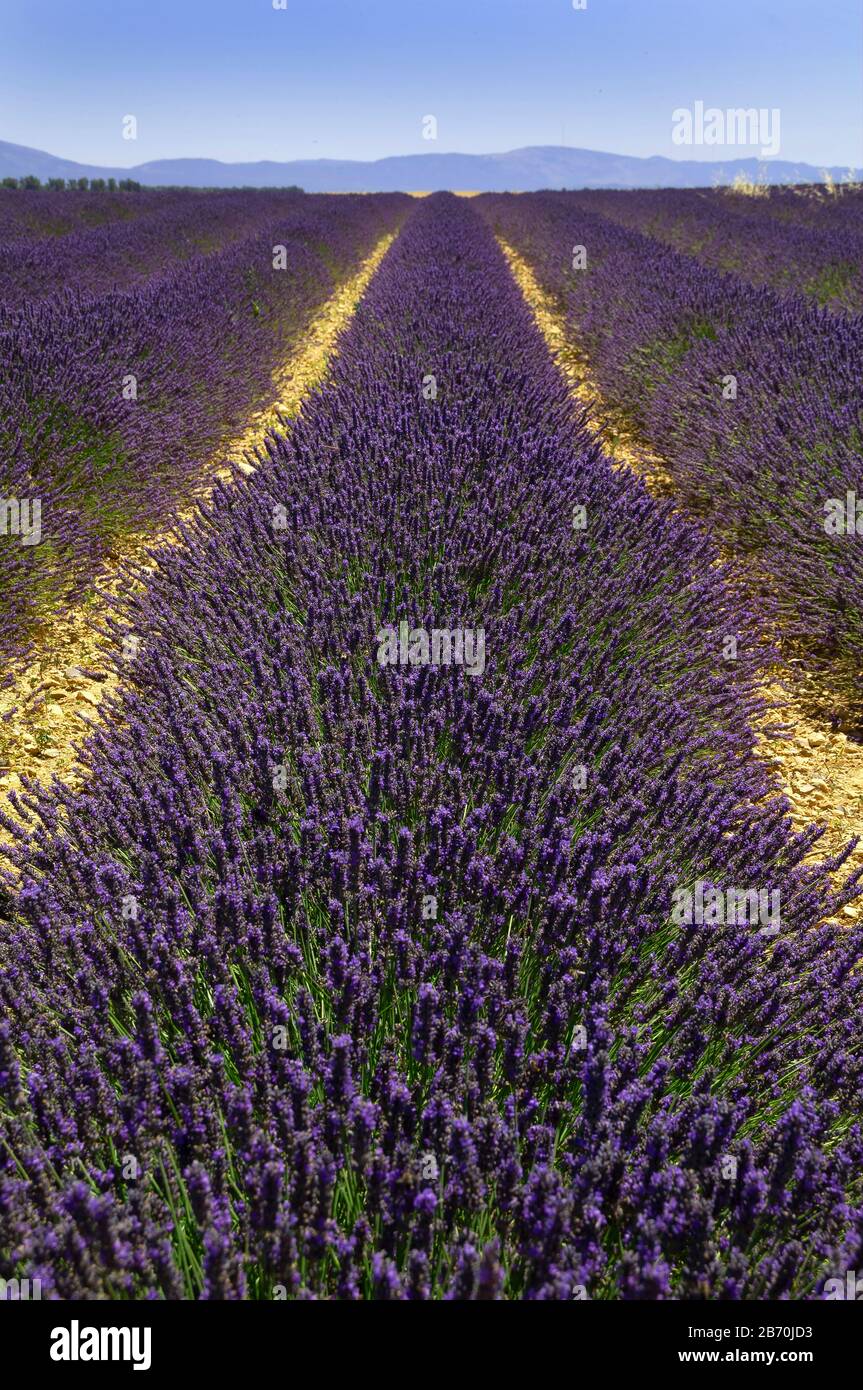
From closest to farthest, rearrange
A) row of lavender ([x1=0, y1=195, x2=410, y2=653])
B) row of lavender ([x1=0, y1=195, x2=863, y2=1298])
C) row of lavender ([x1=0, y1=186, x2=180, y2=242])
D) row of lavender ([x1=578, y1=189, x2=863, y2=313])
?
row of lavender ([x1=0, y1=195, x2=863, y2=1298]), row of lavender ([x1=0, y1=195, x2=410, y2=653]), row of lavender ([x1=578, y1=189, x2=863, y2=313]), row of lavender ([x1=0, y1=186, x2=180, y2=242])

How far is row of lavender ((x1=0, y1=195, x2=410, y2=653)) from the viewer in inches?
143

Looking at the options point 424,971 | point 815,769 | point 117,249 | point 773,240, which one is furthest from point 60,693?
point 773,240

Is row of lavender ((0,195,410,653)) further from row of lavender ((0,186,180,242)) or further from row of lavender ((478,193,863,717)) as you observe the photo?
row of lavender ((0,186,180,242))

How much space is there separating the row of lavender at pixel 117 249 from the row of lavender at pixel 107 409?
0.89 meters

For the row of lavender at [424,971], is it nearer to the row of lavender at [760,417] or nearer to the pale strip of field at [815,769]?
the pale strip of field at [815,769]

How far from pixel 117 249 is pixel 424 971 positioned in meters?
12.7

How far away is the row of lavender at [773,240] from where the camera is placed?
356 inches

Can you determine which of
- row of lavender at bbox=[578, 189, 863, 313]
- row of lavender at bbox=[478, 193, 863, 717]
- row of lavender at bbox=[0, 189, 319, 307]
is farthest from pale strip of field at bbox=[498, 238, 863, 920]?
row of lavender at bbox=[0, 189, 319, 307]

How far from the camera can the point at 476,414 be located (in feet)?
13.9

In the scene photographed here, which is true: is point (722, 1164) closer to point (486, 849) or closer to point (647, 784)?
point (486, 849)

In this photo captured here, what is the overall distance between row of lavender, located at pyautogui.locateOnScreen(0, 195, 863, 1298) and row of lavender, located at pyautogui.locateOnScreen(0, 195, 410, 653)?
114 cm

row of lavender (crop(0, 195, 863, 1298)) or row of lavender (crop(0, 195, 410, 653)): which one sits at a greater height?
row of lavender (crop(0, 195, 410, 653))

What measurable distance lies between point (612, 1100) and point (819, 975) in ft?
1.86

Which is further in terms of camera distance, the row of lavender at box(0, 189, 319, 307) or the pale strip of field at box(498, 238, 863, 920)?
the row of lavender at box(0, 189, 319, 307)
